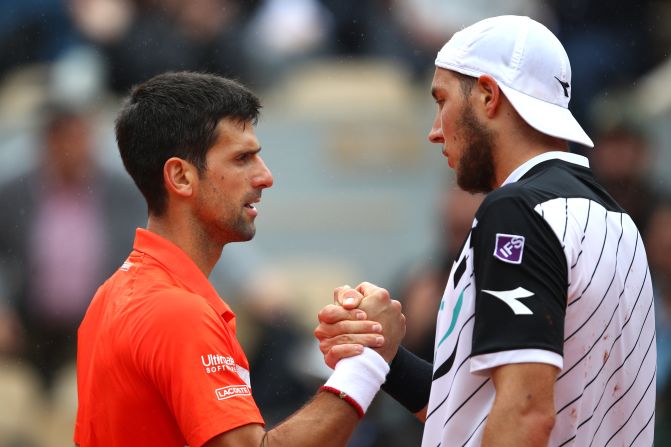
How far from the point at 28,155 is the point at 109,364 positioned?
12.6 ft

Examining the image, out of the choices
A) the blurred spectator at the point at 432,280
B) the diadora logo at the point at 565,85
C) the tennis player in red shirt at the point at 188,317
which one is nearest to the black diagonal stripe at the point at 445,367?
the tennis player in red shirt at the point at 188,317

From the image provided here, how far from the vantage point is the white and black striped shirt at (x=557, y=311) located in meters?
2.34

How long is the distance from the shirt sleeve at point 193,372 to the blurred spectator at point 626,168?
3336 mm

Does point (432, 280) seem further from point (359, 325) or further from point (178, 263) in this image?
point (178, 263)

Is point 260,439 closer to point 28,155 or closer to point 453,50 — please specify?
point 453,50

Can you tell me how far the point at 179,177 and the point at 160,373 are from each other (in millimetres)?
607

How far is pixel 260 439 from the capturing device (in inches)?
103

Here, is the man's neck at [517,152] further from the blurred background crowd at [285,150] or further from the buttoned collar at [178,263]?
the blurred background crowd at [285,150]

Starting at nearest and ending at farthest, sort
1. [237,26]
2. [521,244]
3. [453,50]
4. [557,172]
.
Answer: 1. [521,244]
2. [557,172]
3. [453,50]
4. [237,26]

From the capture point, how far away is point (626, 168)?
5.66m

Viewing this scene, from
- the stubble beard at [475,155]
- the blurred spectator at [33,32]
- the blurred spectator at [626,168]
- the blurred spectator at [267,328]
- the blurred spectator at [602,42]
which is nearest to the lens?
the stubble beard at [475,155]

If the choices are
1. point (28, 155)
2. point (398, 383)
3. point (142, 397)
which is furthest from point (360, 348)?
point (28, 155)

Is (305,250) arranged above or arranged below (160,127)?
below

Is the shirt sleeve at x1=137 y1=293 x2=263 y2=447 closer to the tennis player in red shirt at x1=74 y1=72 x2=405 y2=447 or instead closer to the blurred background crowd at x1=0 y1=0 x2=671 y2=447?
the tennis player in red shirt at x1=74 y1=72 x2=405 y2=447
